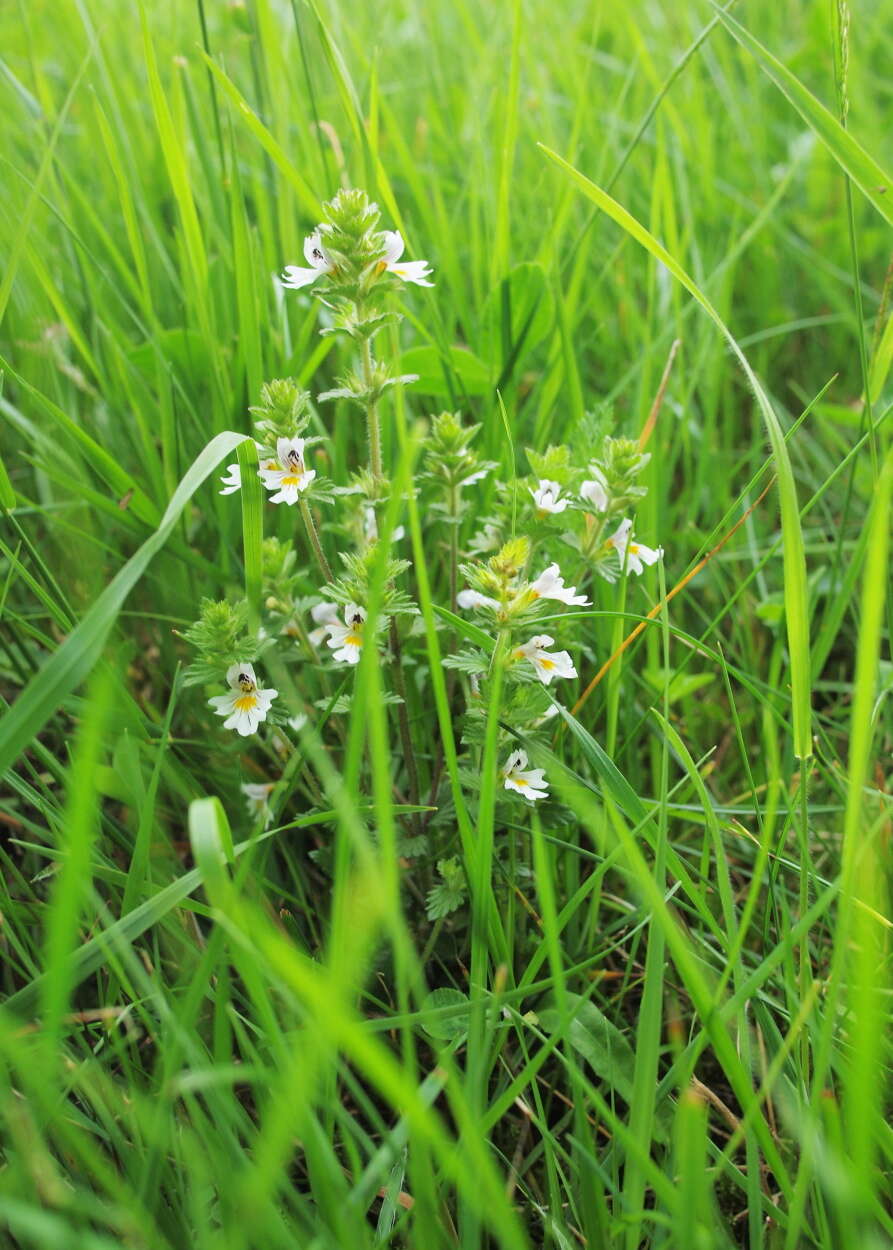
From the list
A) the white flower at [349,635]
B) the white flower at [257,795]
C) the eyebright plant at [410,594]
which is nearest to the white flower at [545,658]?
the eyebright plant at [410,594]

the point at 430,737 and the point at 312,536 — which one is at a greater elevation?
the point at 312,536

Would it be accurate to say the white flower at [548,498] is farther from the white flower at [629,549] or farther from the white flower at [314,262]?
the white flower at [314,262]

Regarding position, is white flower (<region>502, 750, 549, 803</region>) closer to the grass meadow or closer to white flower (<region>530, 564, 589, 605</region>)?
the grass meadow

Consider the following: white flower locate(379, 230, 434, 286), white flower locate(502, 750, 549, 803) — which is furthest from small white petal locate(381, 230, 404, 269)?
white flower locate(502, 750, 549, 803)

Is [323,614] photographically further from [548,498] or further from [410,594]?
[548,498]

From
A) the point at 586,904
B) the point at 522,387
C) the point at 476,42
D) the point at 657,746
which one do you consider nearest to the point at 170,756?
the point at 586,904

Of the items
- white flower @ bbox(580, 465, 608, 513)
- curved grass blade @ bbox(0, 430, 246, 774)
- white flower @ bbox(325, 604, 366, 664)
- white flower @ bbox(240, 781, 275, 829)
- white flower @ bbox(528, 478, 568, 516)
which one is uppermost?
curved grass blade @ bbox(0, 430, 246, 774)

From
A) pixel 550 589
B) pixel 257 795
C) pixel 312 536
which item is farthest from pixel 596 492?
pixel 257 795
